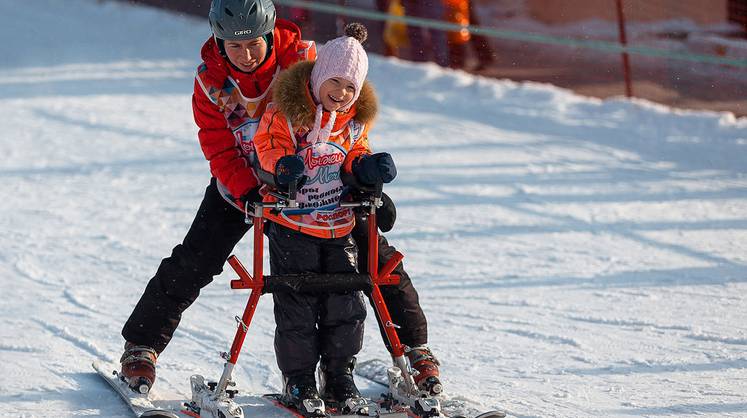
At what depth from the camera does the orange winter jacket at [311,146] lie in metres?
4.03

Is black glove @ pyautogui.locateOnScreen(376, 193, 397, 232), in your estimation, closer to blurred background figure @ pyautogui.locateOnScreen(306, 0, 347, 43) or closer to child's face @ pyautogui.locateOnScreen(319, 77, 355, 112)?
child's face @ pyautogui.locateOnScreen(319, 77, 355, 112)

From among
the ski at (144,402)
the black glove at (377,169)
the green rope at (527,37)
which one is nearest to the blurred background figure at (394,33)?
the green rope at (527,37)

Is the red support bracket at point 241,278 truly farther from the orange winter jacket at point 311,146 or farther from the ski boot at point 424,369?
the ski boot at point 424,369

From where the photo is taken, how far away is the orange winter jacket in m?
4.03

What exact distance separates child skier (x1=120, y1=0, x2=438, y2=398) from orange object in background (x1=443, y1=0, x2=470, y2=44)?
23.8ft

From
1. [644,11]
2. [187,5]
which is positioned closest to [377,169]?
[644,11]

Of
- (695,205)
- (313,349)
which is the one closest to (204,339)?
(313,349)

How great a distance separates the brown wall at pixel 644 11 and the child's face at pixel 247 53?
7.60 metres

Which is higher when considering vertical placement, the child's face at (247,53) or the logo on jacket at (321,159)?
the child's face at (247,53)

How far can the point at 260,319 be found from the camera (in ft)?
19.1

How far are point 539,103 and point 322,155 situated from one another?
6.72m

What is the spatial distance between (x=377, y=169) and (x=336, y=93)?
303mm

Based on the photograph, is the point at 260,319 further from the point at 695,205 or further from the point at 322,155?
the point at 695,205

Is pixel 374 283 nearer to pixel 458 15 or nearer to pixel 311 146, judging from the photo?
pixel 311 146
